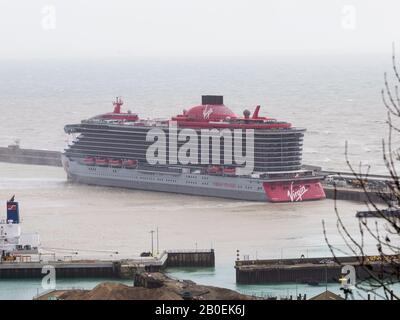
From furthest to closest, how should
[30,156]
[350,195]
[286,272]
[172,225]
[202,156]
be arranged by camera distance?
[30,156] → [202,156] → [350,195] → [172,225] → [286,272]

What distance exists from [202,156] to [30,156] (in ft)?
36.9

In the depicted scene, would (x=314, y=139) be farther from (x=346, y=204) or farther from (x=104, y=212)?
(x=104, y=212)

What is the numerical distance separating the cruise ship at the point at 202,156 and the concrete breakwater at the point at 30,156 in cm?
391

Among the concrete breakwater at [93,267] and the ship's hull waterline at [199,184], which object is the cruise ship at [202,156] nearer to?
the ship's hull waterline at [199,184]

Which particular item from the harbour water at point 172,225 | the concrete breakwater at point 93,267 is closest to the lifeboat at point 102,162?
the harbour water at point 172,225

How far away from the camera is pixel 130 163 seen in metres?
53.7

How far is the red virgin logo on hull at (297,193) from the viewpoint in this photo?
156 feet

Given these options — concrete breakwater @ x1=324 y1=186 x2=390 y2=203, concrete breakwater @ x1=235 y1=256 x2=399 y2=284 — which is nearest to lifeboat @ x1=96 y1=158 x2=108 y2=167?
concrete breakwater @ x1=324 y1=186 x2=390 y2=203

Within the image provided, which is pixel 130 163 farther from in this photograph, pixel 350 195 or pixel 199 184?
pixel 350 195

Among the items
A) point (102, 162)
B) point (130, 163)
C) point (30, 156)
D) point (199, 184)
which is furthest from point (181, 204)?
point (30, 156)

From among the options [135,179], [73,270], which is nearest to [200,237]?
[73,270]

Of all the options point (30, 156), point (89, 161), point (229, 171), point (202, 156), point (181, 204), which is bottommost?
point (30, 156)
